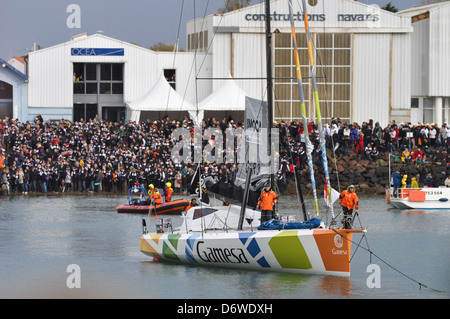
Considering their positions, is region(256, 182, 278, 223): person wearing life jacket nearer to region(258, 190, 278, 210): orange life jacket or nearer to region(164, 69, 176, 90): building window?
region(258, 190, 278, 210): orange life jacket

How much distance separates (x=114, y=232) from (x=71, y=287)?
43.4 feet

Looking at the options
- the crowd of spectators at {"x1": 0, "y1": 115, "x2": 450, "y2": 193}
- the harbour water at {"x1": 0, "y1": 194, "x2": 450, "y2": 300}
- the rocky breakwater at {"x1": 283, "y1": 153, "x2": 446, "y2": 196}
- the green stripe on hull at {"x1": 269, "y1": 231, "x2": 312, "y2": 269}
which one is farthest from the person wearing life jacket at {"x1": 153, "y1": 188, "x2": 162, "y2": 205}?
the green stripe on hull at {"x1": 269, "y1": 231, "x2": 312, "y2": 269}

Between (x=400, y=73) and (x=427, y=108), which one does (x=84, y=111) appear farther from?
(x=427, y=108)

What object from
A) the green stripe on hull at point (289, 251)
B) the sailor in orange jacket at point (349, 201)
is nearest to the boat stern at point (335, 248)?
the green stripe on hull at point (289, 251)

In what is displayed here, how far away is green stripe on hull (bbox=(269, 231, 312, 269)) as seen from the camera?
1030 inches

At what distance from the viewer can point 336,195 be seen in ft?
85.9

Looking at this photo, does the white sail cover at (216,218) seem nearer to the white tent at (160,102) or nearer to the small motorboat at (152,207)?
the small motorboat at (152,207)

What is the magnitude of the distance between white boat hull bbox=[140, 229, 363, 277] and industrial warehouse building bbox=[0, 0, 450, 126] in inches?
1475

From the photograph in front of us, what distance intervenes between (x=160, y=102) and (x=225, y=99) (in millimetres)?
4244

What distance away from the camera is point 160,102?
62594mm

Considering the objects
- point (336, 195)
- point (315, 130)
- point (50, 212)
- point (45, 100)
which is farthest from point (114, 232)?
point (45, 100)

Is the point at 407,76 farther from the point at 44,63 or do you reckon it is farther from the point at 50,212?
the point at 50,212

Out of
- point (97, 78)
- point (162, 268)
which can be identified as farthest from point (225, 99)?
point (162, 268)

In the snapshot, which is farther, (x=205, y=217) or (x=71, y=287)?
(x=205, y=217)
